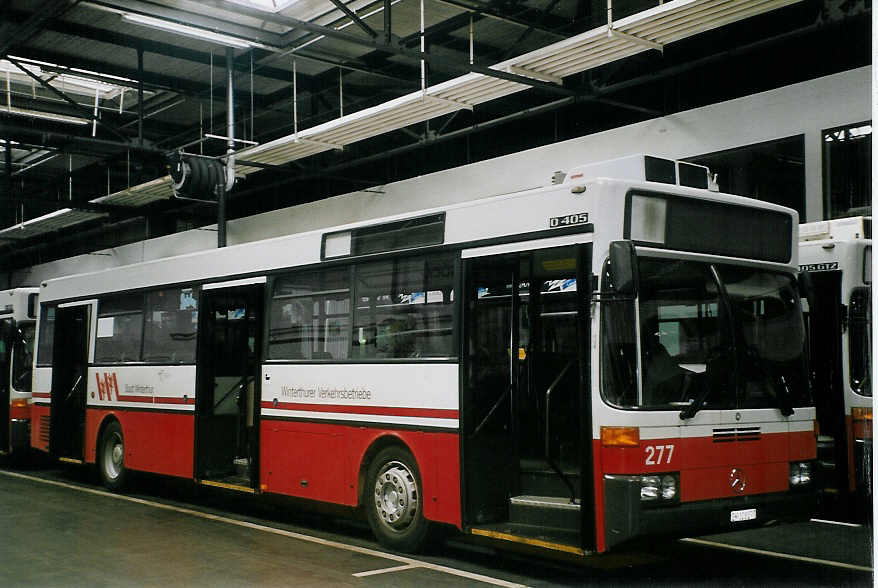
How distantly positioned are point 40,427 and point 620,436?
11.6 meters

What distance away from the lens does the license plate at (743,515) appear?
728 centimetres

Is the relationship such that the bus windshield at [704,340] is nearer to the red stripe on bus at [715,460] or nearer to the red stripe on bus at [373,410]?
the red stripe on bus at [715,460]

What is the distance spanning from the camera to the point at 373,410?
9.35 m

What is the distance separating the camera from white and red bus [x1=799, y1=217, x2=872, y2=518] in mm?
10539

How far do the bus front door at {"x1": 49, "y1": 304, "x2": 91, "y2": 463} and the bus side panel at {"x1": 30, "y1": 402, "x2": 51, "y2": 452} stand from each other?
218 millimetres

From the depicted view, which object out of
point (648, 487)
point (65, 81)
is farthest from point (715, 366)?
point (65, 81)

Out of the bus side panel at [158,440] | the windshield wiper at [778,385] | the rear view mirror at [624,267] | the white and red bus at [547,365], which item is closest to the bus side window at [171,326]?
the bus side panel at [158,440]

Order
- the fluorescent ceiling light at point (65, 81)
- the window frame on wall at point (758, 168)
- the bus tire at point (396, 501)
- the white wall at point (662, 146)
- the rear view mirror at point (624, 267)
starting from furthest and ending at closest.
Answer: the fluorescent ceiling light at point (65, 81), the window frame on wall at point (758, 168), the white wall at point (662, 146), the bus tire at point (396, 501), the rear view mirror at point (624, 267)

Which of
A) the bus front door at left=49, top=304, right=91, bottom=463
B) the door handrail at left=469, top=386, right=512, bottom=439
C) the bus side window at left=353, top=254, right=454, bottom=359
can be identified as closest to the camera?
the door handrail at left=469, top=386, right=512, bottom=439

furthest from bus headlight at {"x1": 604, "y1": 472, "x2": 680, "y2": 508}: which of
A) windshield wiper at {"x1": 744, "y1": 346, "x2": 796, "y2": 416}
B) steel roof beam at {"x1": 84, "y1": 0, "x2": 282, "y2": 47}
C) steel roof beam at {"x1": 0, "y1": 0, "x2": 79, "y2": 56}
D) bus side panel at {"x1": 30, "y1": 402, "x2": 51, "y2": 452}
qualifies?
bus side panel at {"x1": 30, "y1": 402, "x2": 51, "y2": 452}

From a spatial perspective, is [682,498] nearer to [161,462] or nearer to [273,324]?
[273,324]

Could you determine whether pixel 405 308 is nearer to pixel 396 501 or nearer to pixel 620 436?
pixel 396 501

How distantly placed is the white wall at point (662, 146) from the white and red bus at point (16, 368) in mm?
7431

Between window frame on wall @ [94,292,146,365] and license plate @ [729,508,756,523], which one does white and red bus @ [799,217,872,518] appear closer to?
license plate @ [729,508,756,523]
